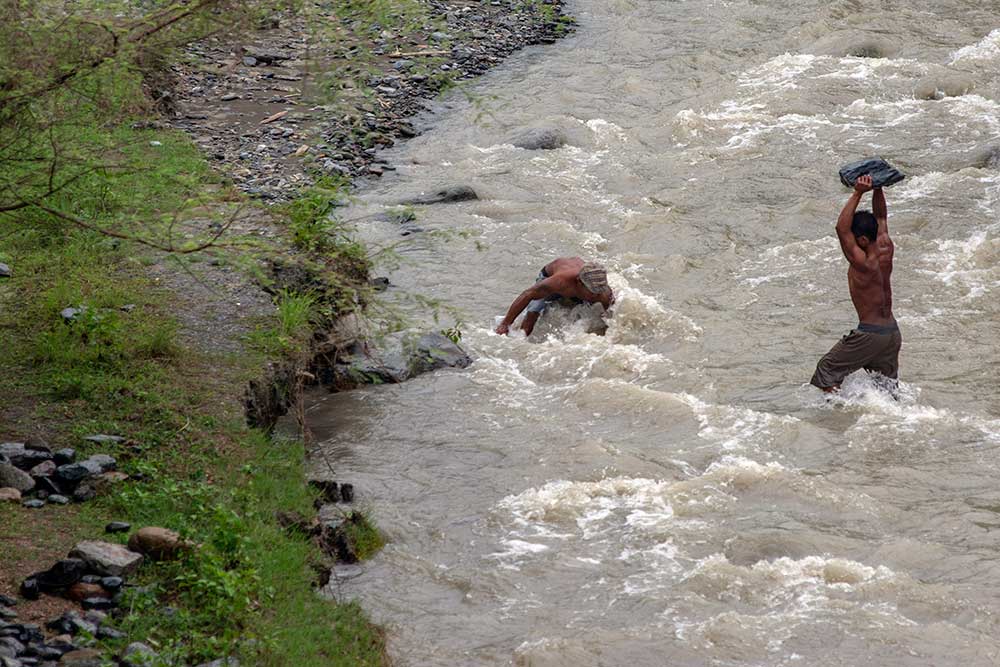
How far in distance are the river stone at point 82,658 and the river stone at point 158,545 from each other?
0.90m

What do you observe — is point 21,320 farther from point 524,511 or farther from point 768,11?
point 768,11

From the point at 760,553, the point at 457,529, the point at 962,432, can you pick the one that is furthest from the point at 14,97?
the point at 962,432

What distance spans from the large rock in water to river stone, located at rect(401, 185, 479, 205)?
391 cm

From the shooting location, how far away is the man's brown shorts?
1008 cm

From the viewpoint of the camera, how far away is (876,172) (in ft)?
31.3

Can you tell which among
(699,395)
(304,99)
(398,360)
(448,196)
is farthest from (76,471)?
(448,196)

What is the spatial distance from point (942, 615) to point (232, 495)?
14.1 ft

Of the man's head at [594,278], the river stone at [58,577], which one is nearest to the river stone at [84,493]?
the river stone at [58,577]

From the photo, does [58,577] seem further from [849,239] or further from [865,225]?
[865,225]

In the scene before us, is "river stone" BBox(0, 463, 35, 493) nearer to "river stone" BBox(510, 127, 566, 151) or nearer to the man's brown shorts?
the man's brown shorts

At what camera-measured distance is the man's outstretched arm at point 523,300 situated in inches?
459

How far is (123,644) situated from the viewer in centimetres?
570

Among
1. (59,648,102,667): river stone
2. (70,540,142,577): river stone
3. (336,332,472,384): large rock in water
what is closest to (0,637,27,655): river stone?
(59,648,102,667): river stone

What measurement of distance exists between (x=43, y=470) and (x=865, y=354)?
→ 21.2 ft
